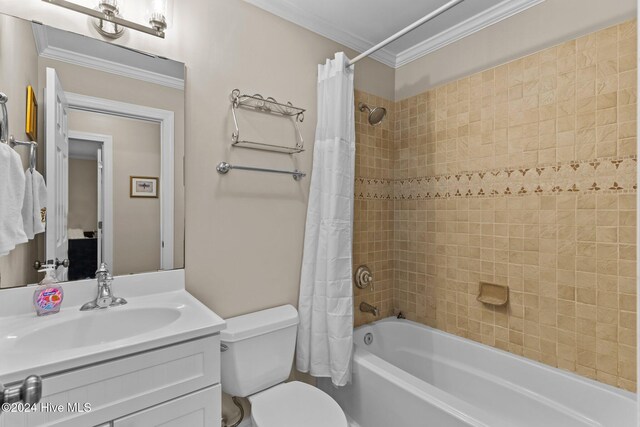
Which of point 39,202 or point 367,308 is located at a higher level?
point 39,202

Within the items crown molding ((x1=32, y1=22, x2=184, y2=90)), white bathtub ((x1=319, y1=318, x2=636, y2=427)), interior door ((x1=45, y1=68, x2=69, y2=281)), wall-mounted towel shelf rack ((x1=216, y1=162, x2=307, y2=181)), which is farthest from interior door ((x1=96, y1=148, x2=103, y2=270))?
white bathtub ((x1=319, y1=318, x2=636, y2=427))

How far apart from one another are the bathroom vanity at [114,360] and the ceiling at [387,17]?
171 cm

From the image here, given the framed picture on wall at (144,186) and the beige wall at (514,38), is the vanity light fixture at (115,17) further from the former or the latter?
the beige wall at (514,38)

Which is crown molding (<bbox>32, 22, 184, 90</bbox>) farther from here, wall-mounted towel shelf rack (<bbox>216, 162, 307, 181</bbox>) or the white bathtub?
the white bathtub

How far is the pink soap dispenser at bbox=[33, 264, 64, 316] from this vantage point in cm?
118

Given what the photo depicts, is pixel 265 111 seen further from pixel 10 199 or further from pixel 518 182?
pixel 518 182

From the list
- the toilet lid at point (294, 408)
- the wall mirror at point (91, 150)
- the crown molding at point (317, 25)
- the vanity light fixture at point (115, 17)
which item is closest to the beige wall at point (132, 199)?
the wall mirror at point (91, 150)

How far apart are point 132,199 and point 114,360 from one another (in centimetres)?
75

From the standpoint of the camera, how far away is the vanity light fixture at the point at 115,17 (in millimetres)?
1271

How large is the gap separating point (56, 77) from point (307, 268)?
1.47m

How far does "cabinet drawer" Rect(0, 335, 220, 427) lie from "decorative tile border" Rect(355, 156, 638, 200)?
1.51 metres

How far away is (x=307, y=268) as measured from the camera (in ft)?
6.21

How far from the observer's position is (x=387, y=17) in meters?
1.99

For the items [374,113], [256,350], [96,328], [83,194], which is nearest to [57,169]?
[83,194]
